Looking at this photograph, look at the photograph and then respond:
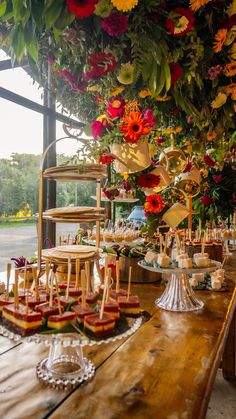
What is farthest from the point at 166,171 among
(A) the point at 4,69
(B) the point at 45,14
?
(A) the point at 4,69

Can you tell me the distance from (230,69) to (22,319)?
1199 mm

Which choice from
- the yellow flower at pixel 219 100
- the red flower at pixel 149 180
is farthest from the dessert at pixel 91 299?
the yellow flower at pixel 219 100

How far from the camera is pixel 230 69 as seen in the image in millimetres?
1407

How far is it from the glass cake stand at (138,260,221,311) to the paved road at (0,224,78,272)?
1.78 meters

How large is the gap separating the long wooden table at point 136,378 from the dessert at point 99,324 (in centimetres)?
14

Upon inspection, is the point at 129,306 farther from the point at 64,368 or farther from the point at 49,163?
the point at 49,163

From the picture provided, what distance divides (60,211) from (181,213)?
58cm

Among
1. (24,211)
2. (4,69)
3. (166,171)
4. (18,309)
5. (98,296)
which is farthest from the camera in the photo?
(24,211)

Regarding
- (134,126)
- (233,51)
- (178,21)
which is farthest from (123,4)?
(233,51)

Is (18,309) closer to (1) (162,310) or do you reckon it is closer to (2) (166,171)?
(1) (162,310)

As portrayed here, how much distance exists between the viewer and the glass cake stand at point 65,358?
811 millimetres

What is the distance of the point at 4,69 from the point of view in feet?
9.24

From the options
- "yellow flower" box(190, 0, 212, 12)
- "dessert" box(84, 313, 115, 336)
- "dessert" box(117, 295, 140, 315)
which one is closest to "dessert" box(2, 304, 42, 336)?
"dessert" box(84, 313, 115, 336)

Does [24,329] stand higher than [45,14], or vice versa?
[45,14]
